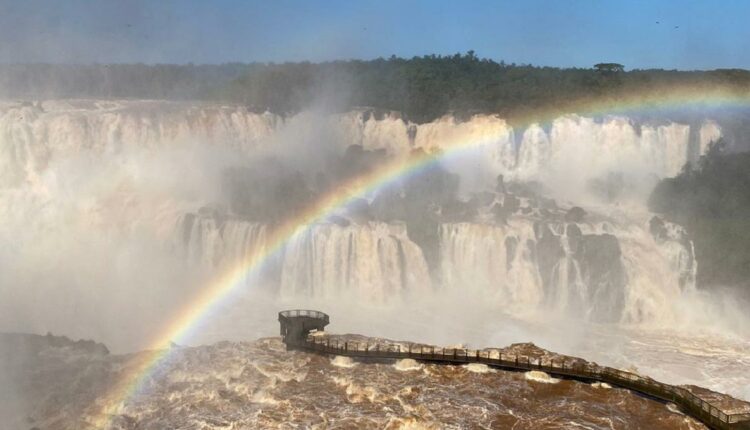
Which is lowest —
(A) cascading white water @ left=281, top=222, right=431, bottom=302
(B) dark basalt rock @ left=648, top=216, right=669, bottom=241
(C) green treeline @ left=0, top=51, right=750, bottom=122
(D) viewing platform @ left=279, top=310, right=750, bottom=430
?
(D) viewing platform @ left=279, top=310, right=750, bottom=430

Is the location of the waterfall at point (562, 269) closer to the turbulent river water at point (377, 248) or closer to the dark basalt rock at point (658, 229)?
the turbulent river water at point (377, 248)

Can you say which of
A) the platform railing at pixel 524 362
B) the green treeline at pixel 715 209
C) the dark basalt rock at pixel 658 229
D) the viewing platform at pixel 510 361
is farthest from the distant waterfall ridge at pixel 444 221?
the platform railing at pixel 524 362

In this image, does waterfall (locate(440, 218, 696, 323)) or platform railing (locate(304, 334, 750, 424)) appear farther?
waterfall (locate(440, 218, 696, 323))

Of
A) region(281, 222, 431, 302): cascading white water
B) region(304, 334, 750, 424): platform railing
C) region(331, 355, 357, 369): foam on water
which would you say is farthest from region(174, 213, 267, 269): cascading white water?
region(331, 355, 357, 369): foam on water

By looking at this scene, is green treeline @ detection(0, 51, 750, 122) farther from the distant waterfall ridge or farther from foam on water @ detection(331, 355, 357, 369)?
foam on water @ detection(331, 355, 357, 369)

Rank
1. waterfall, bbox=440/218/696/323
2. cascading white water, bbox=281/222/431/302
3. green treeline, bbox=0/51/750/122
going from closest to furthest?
cascading white water, bbox=281/222/431/302 < waterfall, bbox=440/218/696/323 < green treeline, bbox=0/51/750/122

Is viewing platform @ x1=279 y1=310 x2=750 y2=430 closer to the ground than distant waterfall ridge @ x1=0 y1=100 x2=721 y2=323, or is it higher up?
closer to the ground
